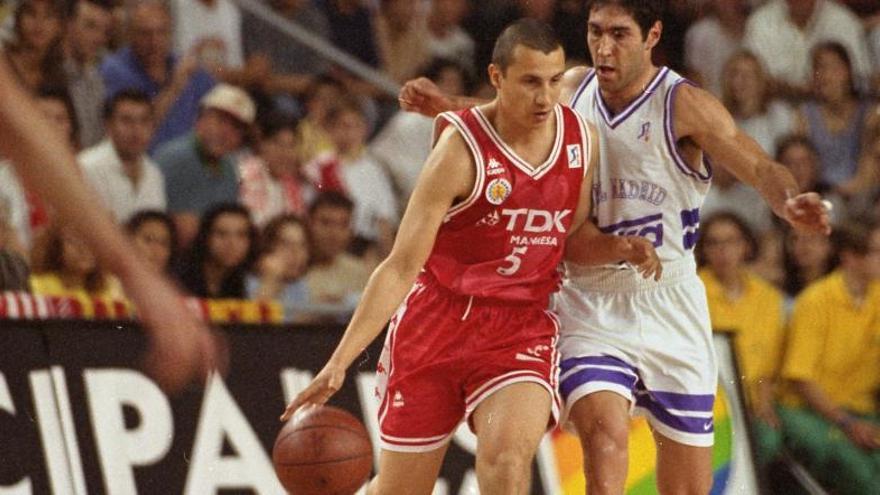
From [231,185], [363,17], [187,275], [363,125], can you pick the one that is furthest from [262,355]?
[363,17]

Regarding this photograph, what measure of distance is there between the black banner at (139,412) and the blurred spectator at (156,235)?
0.59 m

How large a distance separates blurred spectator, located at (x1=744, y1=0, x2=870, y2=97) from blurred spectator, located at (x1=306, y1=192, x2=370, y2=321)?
10.6 ft

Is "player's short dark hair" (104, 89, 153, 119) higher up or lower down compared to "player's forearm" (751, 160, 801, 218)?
lower down

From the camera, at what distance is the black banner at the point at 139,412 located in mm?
7156

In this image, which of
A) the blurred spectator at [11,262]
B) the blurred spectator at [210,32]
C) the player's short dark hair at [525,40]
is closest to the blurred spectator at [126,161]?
the blurred spectator at [11,262]

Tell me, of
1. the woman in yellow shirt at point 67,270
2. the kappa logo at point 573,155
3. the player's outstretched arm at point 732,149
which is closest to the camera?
the player's outstretched arm at point 732,149

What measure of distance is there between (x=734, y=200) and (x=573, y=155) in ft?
14.1

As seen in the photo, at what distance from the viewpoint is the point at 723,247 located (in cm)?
896

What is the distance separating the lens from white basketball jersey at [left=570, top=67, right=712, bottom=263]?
19.9 feet

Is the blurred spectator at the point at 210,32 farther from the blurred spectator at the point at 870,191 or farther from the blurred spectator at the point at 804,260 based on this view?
the blurred spectator at the point at 870,191

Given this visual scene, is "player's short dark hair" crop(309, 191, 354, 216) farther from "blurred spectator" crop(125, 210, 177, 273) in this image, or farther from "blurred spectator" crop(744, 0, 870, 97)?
"blurred spectator" crop(744, 0, 870, 97)

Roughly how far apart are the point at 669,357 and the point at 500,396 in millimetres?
751

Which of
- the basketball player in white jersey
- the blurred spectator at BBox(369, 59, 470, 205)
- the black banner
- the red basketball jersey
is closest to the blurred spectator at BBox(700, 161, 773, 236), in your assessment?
the blurred spectator at BBox(369, 59, 470, 205)

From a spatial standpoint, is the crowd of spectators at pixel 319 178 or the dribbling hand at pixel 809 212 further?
the crowd of spectators at pixel 319 178
